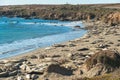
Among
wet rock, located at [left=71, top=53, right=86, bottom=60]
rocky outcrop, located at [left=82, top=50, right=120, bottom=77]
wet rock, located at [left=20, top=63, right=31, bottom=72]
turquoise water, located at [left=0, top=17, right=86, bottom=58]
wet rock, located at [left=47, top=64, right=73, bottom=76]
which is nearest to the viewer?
rocky outcrop, located at [left=82, top=50, right=120, bottom=77]

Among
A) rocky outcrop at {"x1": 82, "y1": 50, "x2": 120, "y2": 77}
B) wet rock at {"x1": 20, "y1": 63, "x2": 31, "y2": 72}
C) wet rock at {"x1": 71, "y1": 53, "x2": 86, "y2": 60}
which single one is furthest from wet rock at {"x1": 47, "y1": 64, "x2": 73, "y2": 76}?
wet rock at {"x1": 71, "y1": 53, "x2": 86, "y2": 60}

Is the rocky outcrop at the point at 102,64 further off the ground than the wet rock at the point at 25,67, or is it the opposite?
the rocky outcrop at the point at 102,64

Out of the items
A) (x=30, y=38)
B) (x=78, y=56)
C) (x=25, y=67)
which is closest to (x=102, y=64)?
(x=25, y=67)

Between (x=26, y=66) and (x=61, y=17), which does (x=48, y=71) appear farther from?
(x=61, y=17)

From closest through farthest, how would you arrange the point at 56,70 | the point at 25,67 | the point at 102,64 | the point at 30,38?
the point at 102,64 → the point at 56,70 → the point at 25,67 → the point at 30,38

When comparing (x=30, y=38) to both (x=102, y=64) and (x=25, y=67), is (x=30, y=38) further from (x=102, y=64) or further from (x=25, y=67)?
(x=102, y=64)

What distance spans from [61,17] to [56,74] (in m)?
111

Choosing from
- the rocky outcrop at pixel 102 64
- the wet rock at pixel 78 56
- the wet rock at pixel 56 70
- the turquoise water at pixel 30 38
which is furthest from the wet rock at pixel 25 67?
the turquoise water at pixel 30 38

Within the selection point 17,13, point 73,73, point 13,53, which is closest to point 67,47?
point 13,53

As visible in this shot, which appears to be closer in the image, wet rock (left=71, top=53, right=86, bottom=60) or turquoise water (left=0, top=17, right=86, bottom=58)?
wet rock (left=71, top=53, right=86, bottom=60)

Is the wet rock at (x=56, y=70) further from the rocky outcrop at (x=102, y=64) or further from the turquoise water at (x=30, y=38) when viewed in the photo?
the turquoise water at (x=30, y=38)

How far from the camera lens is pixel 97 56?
20.8 meters

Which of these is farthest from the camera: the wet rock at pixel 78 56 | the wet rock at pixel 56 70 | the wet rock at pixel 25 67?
the wet rock at pixel 78 56

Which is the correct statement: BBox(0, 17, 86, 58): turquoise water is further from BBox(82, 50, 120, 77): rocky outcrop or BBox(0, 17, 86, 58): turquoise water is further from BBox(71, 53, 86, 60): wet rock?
BBox(82, 50, 120, 77): rocky outcrop
